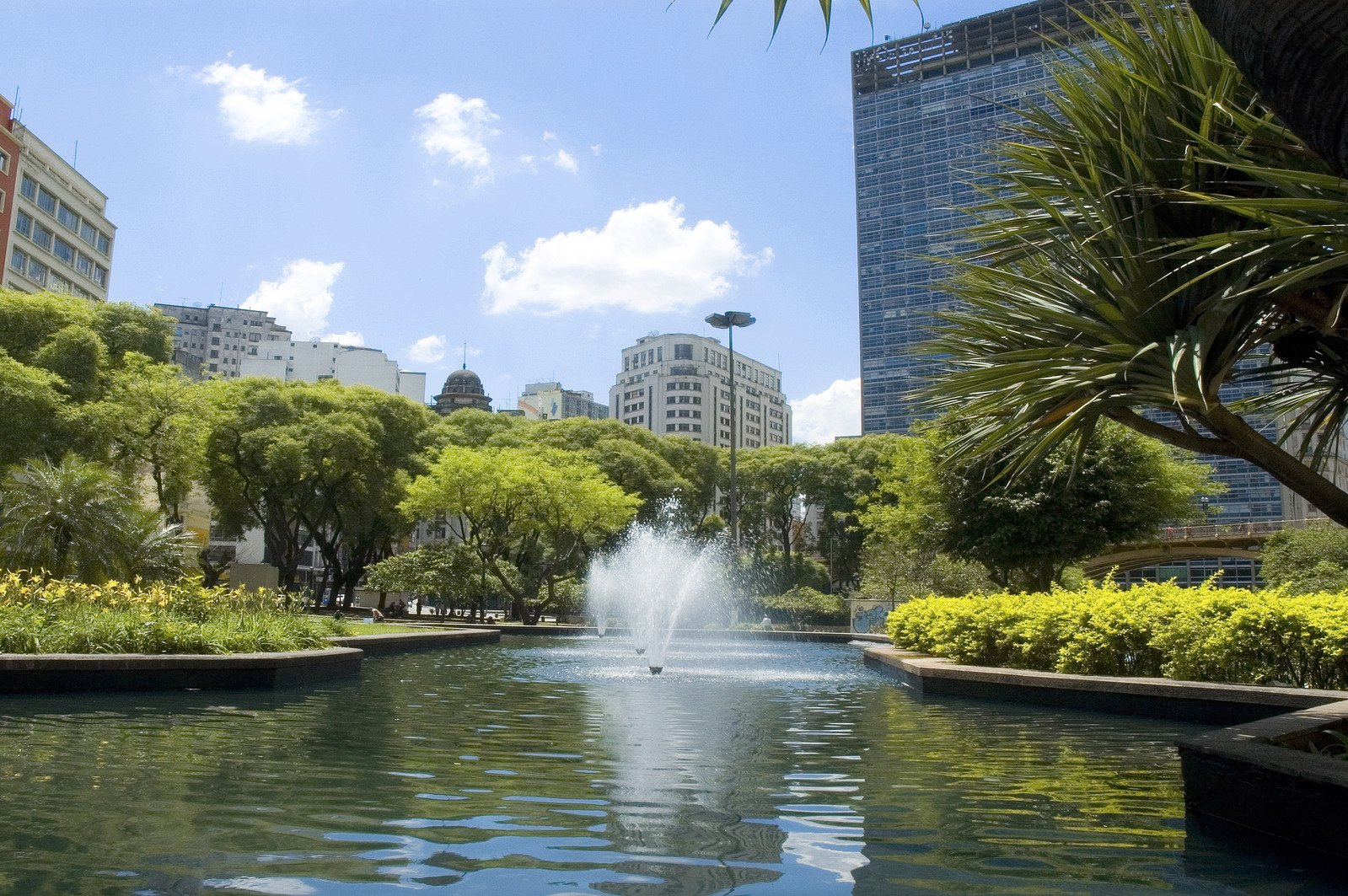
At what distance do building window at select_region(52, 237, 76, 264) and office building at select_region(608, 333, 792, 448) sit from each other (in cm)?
7285

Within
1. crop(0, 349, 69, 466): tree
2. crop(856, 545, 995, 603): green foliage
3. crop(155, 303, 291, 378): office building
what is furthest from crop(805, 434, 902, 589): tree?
crop(155, 303, 291, 378): office building

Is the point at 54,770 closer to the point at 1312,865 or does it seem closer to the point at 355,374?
the point at 1312,865

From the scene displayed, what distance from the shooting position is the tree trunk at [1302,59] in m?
2.14

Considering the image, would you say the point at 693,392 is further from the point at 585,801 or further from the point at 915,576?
the point at 585,801

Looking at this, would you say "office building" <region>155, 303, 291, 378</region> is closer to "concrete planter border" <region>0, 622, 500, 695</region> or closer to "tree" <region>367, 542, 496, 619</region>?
"tree" <region>367, 542, 496, 619</region>

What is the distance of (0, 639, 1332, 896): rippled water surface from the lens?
14.2ft

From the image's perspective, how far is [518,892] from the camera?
4031mm

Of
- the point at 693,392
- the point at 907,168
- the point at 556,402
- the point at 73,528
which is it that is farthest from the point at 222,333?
the point at 73,528

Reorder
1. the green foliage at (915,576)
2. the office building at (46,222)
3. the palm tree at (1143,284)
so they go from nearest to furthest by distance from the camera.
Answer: the palm tree at (1143,284), the green foliage at (915,576), the office building at (46,222)

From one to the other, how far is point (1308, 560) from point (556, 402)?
135 metres

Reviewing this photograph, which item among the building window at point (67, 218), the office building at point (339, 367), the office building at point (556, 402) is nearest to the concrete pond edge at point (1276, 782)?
the building window at point (67, 218)

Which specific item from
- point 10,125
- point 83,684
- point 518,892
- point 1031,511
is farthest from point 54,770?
point 10,125

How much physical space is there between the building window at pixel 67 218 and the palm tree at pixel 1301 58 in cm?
7292

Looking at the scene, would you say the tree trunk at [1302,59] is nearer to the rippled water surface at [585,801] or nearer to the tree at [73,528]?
the rippled water surface at [585,801]
